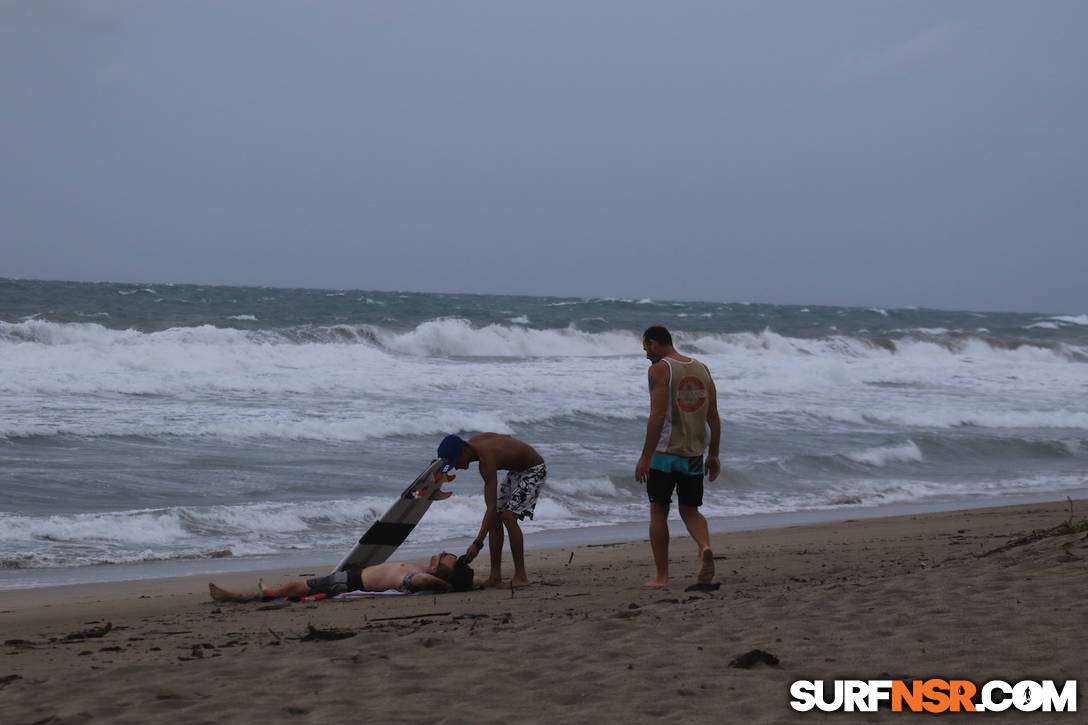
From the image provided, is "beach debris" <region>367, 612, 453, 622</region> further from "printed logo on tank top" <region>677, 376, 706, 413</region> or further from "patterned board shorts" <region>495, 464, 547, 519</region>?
"printed logo on tank top" <region>677, 376, 706, 413</region>

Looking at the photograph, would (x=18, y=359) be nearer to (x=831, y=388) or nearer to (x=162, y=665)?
(x=831, y=388)

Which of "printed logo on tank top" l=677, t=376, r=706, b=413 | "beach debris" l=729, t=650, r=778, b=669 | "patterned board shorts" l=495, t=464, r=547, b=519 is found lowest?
"beach debris" l=729, t=650, r=778, b=669

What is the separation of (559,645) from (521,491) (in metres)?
2.48

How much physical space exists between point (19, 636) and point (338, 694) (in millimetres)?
2596

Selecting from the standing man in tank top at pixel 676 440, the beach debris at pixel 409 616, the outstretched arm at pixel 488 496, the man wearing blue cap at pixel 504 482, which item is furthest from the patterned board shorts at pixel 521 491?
the beach debris at pixel 409 616

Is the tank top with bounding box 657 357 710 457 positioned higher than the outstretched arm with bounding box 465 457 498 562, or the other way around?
the tank top with bounding box 657 357 710 457

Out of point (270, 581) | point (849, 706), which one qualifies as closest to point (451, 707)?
point (849, 706)

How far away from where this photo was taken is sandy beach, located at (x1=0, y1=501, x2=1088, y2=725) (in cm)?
401

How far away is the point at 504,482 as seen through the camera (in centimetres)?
744

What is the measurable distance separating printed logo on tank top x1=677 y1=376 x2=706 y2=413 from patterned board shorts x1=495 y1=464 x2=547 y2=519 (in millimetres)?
1201

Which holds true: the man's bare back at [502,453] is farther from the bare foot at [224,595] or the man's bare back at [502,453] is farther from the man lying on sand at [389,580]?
the bare foot at [224,595]

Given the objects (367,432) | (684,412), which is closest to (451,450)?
(684,412)

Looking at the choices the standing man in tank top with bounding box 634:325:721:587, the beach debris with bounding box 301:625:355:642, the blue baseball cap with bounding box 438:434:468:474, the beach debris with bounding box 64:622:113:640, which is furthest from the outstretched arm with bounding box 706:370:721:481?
the beach debris with bounding box 64:622:113:640

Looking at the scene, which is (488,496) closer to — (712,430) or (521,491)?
(521,491)
